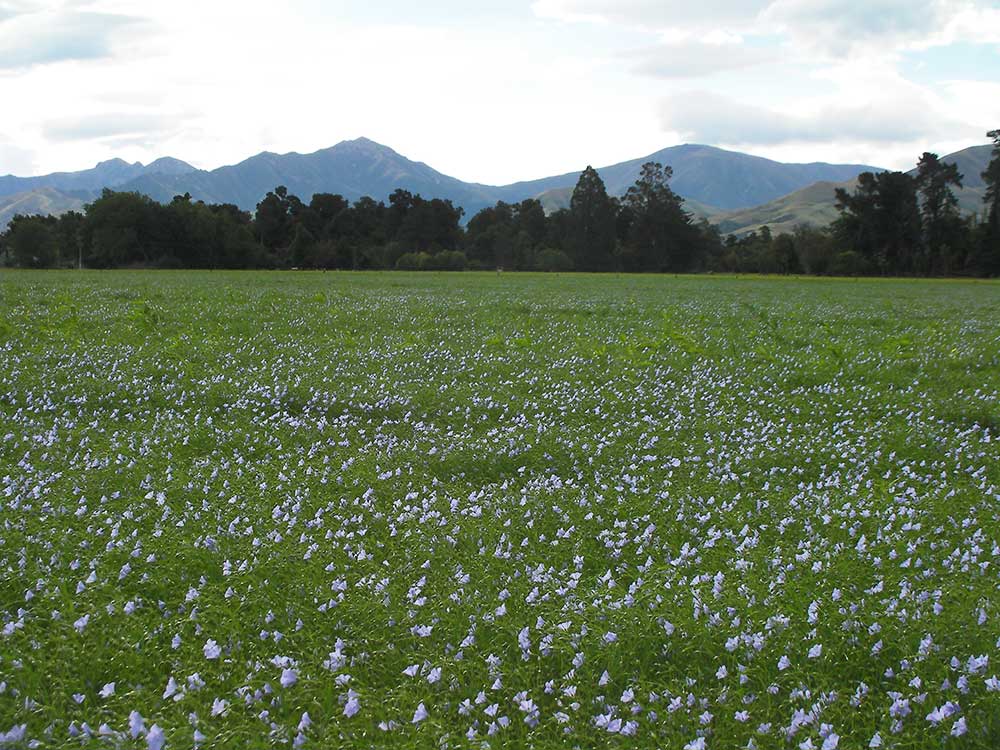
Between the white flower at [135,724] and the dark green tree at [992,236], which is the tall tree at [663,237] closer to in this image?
the dark green tree at [992,236]

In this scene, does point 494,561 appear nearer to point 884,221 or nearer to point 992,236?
point 992,236

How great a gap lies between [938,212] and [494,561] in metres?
100

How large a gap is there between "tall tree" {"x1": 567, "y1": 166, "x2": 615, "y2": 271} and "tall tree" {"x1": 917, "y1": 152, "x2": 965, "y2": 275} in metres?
39.9

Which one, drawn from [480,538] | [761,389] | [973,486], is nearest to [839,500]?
[973,486]

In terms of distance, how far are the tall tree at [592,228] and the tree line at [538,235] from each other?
147 millimetres

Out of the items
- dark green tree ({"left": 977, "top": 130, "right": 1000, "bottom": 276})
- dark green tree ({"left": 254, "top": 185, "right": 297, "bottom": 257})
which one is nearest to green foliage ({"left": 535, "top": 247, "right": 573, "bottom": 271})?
dark green tree ({"left": 254, "top": 185, "right": 297, "bottom": 257})

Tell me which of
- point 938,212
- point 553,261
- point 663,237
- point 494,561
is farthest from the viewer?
point 663,237

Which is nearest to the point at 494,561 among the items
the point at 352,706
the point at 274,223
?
the point at 352,706

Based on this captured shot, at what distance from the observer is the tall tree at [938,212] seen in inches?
3406

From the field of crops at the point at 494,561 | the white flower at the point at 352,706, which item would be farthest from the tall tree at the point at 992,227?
the white flower at the point at 352,706

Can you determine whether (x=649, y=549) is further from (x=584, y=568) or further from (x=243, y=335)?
(x=243, y=335)

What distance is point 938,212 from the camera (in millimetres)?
89250

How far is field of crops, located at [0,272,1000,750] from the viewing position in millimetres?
3904

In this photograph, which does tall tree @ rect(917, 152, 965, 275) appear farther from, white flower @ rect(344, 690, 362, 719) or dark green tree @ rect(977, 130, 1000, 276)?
white flower @ rect(344, 690, 362, 719)
